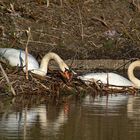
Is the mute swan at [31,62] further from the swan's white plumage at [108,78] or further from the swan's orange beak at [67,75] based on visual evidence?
the swan's white plumage at [108,78]

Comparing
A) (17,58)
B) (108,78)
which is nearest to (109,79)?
(108,78)

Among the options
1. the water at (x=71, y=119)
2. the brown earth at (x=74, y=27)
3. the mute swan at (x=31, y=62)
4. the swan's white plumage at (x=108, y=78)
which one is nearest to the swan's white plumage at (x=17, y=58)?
the mute swan at (x=31, y=62)

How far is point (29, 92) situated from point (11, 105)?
1.87 metres

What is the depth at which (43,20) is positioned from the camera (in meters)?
25.4

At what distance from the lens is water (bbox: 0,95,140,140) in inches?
482

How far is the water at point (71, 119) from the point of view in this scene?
1225 centimetres

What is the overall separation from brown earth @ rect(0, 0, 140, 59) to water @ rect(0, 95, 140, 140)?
6508 mm

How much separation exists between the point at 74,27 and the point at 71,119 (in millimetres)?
11716

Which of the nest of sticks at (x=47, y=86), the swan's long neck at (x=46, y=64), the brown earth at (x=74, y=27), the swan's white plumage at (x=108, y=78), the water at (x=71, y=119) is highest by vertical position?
the brown earth at (x=74, y=27)

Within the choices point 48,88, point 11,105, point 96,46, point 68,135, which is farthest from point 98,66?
point 68,135

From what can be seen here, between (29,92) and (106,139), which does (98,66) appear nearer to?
(29,92)

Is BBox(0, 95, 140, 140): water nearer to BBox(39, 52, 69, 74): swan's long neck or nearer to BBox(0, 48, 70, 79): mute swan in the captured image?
BBox(0, 48, 70, 79): mute swan

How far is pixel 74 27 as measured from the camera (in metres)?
25.5

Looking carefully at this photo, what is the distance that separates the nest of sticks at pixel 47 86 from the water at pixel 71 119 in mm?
508
